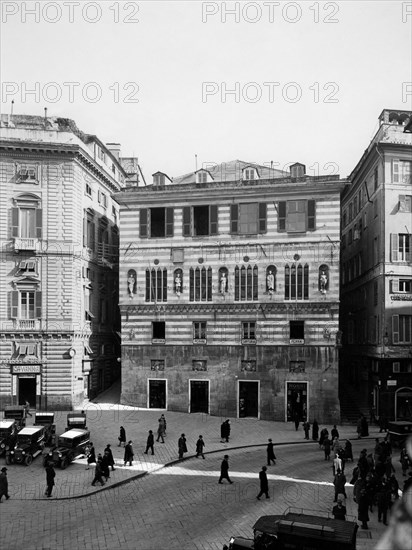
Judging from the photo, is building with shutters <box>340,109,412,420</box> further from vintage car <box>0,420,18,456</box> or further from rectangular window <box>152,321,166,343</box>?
vintage car <box>0,420,18,456</box>

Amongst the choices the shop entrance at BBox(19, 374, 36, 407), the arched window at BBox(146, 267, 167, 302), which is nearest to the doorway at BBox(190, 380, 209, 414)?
the arched window at BBox(146, 267, 167, 302)

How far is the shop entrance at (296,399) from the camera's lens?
131 ft

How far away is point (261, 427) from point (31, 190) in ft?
75.7

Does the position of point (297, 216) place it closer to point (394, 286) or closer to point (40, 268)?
point (394, 286)

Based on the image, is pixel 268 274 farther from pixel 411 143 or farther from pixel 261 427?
pixel 411 143

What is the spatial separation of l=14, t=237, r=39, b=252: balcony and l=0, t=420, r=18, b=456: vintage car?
1431 centimetres

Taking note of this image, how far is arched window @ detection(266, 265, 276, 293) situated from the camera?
134ft

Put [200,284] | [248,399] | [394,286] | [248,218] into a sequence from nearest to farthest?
[394,286] < [248,399] < [248,218] < [200,284]

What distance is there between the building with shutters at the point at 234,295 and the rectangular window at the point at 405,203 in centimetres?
452

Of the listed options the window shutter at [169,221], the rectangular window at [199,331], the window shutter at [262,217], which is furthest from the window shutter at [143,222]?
the window shutter at [262,217]

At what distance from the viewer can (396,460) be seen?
29.4 meters

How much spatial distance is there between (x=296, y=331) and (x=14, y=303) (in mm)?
20135

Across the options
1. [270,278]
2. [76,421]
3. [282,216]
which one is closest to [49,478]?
[76,421]

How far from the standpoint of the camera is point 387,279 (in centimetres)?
4012
